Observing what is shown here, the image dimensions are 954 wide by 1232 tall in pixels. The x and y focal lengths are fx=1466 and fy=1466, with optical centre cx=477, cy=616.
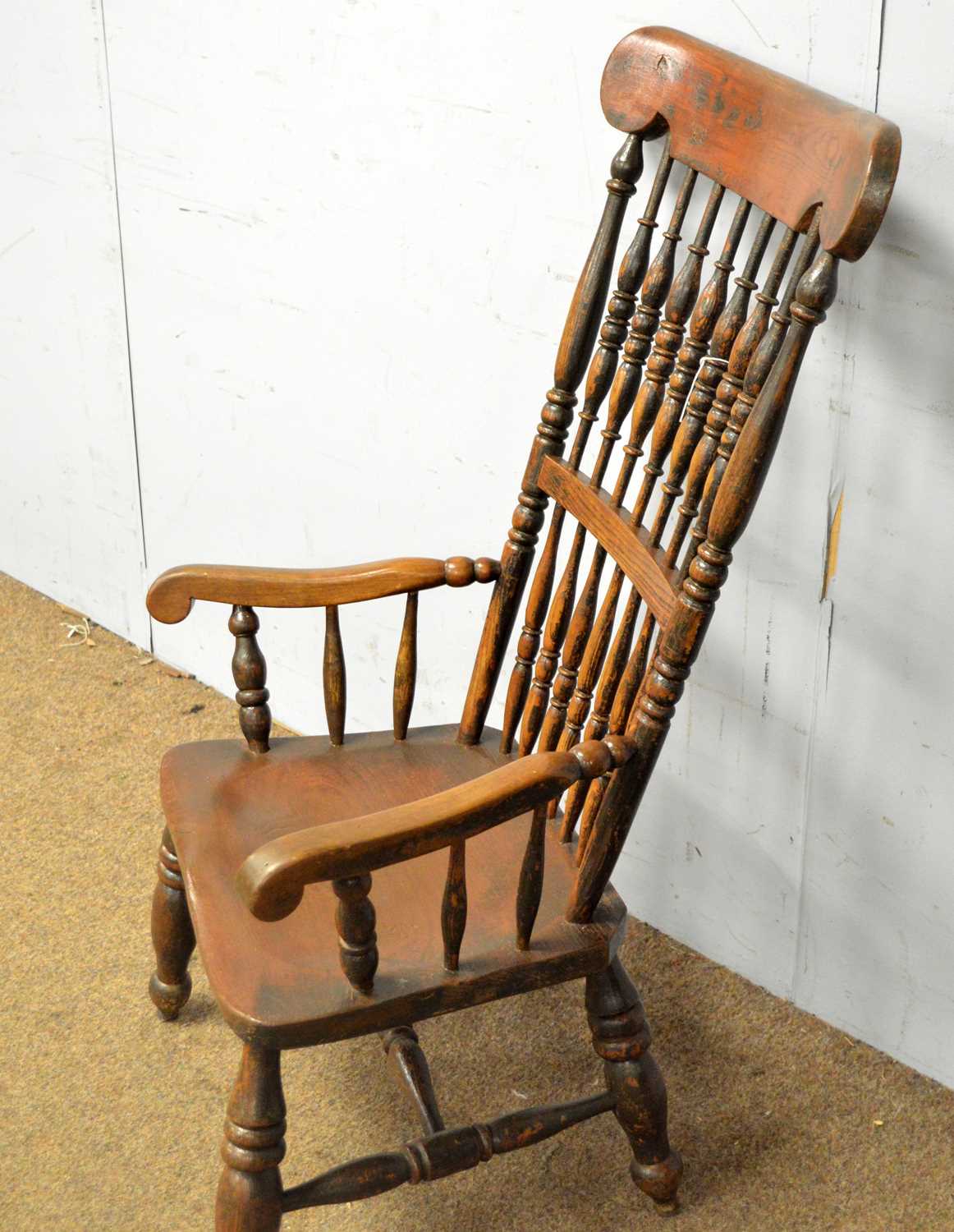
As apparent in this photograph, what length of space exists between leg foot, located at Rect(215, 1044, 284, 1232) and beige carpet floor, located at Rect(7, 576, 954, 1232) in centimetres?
26

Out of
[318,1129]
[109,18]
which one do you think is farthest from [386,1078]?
[109,18]

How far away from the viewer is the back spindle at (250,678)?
1712 mm

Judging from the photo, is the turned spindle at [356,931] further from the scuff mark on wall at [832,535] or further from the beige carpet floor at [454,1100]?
the scuff mark on wall at [832,535]

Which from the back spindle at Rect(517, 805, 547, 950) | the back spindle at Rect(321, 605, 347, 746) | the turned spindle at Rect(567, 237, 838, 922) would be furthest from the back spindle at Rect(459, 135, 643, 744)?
the back spindle at Rect(517, 805, 547, 950)

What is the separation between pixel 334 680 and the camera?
1747mm

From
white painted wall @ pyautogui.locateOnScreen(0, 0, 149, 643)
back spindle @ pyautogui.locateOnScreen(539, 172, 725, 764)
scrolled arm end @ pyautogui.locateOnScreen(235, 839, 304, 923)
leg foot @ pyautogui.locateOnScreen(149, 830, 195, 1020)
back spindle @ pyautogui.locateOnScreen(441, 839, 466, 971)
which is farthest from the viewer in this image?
white painted wall @ pyautogui.locateOnScreen(0, 0, 149, 643)

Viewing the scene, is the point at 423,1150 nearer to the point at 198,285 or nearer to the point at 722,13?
the point at 722,13

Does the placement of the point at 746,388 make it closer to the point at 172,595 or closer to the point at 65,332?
the point at 172,595

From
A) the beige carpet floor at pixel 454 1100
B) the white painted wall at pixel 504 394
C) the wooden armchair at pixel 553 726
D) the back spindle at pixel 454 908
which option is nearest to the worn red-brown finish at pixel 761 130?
the wooden armchair at pixel 553 726

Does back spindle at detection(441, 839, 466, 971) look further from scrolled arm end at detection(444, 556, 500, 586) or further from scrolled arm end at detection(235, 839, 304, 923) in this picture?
scrolled arm end at detection(444, 556, 500, 586)

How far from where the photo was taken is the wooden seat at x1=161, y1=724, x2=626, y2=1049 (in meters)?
1.39

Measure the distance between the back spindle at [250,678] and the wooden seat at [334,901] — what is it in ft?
0.10

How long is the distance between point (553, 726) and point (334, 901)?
1.06 feet

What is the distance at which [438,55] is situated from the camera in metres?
1.95
